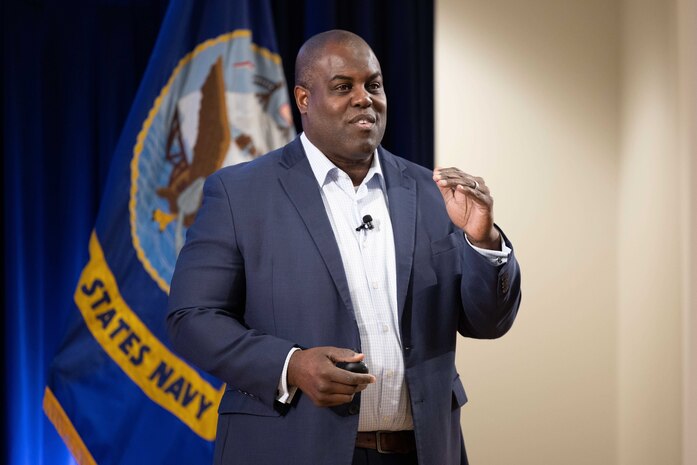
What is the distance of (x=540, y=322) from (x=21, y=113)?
7.73ft

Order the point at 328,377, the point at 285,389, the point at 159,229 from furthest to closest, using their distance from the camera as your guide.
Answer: the point at 159,229
the point at 285,389
the point at 328,377

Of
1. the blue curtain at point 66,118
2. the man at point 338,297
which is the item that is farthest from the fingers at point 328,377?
the blue curtain at point 66,118

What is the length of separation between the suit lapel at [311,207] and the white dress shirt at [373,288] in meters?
0.04

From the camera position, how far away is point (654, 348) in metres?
3.11

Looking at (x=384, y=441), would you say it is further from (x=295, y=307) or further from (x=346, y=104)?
(x=346, y=104)

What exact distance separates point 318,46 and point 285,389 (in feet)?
2.76

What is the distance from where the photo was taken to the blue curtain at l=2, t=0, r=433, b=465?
386 cm

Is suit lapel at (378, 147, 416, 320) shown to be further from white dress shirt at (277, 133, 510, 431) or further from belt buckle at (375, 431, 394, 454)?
belt buckle at (375, 431, 394, 454)

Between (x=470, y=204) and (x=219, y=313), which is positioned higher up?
(x=470, y=204)

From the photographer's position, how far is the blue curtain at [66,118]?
386cm

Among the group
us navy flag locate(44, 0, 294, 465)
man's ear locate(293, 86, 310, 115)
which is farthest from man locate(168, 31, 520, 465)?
us navy flag locate(44, 0, 294, 465)

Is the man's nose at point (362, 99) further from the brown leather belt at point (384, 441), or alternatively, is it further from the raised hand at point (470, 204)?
the brown leather belt at point (384, 441)

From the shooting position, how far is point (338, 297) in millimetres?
1885

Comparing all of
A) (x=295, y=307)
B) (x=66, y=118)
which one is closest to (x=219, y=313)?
(x=295, y=307)
